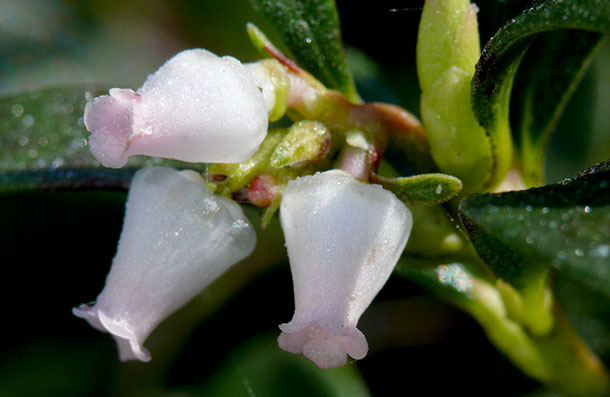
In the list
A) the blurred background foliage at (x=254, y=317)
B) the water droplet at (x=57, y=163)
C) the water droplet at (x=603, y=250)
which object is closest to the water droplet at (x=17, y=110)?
the water droplet at (x=57, y=163)

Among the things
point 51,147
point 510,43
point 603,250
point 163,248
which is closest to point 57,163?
point 51,147

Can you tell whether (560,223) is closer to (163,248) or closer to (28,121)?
(163,248)

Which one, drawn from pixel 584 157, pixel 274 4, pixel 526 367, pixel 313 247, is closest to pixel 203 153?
pixel 313 247

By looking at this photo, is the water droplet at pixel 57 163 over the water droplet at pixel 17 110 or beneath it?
beneath

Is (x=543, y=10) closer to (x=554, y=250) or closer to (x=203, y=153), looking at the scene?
(x=554, y=250)

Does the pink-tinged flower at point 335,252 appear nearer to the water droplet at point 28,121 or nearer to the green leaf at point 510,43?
the green leaf at point 510,43

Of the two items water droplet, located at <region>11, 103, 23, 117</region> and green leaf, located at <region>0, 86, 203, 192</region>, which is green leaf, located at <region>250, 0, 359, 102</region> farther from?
water droplet, located at <region>11, 103, 23, 117</region>
